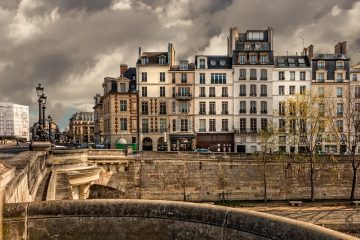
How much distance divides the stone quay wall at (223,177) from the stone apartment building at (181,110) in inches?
524

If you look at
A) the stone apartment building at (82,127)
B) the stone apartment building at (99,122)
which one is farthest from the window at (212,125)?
the stone apartment building at (82,127)

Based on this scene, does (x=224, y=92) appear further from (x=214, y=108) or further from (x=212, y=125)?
(x=212, y=125)

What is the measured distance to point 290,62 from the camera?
48969mm

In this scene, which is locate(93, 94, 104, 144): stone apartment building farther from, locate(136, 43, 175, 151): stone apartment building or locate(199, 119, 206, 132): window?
locate(199, 119, 206, 132): window

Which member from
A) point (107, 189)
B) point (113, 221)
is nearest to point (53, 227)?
point (113, 221)

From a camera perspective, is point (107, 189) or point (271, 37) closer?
point (107, 189)

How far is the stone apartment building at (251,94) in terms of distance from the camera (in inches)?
1859

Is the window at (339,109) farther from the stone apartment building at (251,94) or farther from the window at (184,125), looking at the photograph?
the window at (184,125)

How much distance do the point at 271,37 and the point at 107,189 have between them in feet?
105

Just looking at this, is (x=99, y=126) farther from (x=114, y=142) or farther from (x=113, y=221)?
(x=113, y=221)

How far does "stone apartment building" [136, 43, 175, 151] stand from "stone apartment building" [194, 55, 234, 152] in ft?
13.8

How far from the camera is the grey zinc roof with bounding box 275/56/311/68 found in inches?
1903

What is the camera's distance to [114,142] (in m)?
47.2

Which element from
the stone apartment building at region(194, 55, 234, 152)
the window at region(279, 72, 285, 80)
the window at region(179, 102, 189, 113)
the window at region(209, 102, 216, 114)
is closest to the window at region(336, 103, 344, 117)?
the window at region(279, 72, 285, 80)
